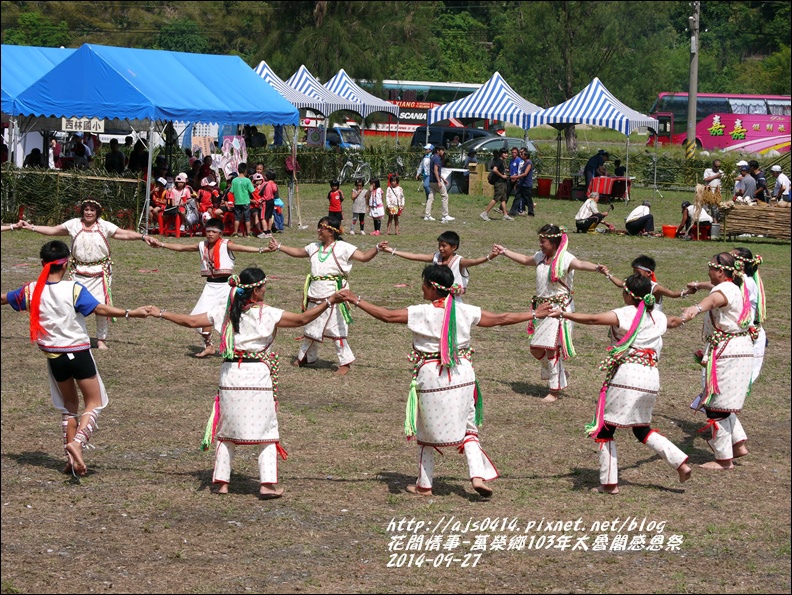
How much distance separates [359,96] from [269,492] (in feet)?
104

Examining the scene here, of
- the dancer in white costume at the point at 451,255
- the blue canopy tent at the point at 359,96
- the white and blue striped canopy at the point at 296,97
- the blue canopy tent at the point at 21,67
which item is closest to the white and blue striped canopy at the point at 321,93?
the white and blue striped canopy at the point at 296,97

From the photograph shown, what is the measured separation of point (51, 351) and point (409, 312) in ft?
8.99

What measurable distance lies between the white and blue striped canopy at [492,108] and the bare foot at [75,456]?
88.2 ft

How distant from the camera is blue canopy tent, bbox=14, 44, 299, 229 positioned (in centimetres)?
2270

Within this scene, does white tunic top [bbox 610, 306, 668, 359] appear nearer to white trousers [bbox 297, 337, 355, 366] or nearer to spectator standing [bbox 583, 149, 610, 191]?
white trousers [bbox 297, 337, 355, 366]

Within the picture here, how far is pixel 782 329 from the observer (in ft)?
53.0

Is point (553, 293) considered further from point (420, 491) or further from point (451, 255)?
point (420, 491)

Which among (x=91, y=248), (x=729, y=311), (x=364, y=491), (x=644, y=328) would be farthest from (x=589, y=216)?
(x=364, y=491)

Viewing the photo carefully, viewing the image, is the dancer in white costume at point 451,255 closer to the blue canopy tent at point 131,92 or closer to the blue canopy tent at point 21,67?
the blue canopy tent at point 131,92

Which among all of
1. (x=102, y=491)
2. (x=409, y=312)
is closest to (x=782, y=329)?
(x=409, y=312)

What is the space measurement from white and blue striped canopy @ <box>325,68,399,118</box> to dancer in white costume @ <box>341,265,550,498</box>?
30574mm

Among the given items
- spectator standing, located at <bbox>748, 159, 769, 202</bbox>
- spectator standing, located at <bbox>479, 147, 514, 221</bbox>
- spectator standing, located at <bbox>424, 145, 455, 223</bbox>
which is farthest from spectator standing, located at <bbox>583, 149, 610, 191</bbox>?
spectator standing, located at <bbox>424, 145, 455, 223</bbox>

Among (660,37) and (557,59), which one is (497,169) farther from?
(660,37)

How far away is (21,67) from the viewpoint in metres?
26.9
